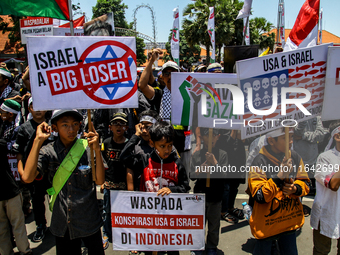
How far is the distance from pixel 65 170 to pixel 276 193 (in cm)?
196

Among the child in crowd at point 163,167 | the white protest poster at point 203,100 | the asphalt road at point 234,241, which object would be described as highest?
the white protest poster at point 203,100

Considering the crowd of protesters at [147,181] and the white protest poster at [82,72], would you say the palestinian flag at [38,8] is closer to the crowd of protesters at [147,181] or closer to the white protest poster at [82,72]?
the white protest poster at [82,72]

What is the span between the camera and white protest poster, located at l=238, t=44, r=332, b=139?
8.44ft

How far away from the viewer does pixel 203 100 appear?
3.04 m

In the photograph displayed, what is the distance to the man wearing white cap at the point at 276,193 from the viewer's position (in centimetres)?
240

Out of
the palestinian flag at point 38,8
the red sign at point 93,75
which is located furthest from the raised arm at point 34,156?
the palestinian flag at point 38,8

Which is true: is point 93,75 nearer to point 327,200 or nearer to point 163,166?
point 163,166

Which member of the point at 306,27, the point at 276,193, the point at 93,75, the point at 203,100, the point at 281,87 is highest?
the point at 306,27

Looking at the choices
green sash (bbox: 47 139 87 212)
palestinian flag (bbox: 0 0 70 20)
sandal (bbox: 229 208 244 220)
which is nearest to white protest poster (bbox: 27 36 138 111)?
green sash (bbox: 47 139 87 212)

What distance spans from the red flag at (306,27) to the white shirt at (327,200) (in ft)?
4.30

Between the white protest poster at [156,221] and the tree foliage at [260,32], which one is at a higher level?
the tree foliage at [260,32]

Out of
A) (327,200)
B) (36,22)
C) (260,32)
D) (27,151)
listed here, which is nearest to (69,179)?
(27,151)

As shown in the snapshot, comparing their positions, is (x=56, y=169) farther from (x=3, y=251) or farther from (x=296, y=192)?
(x=296, y=192)

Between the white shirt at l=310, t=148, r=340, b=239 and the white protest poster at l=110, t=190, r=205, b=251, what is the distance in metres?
1.24
